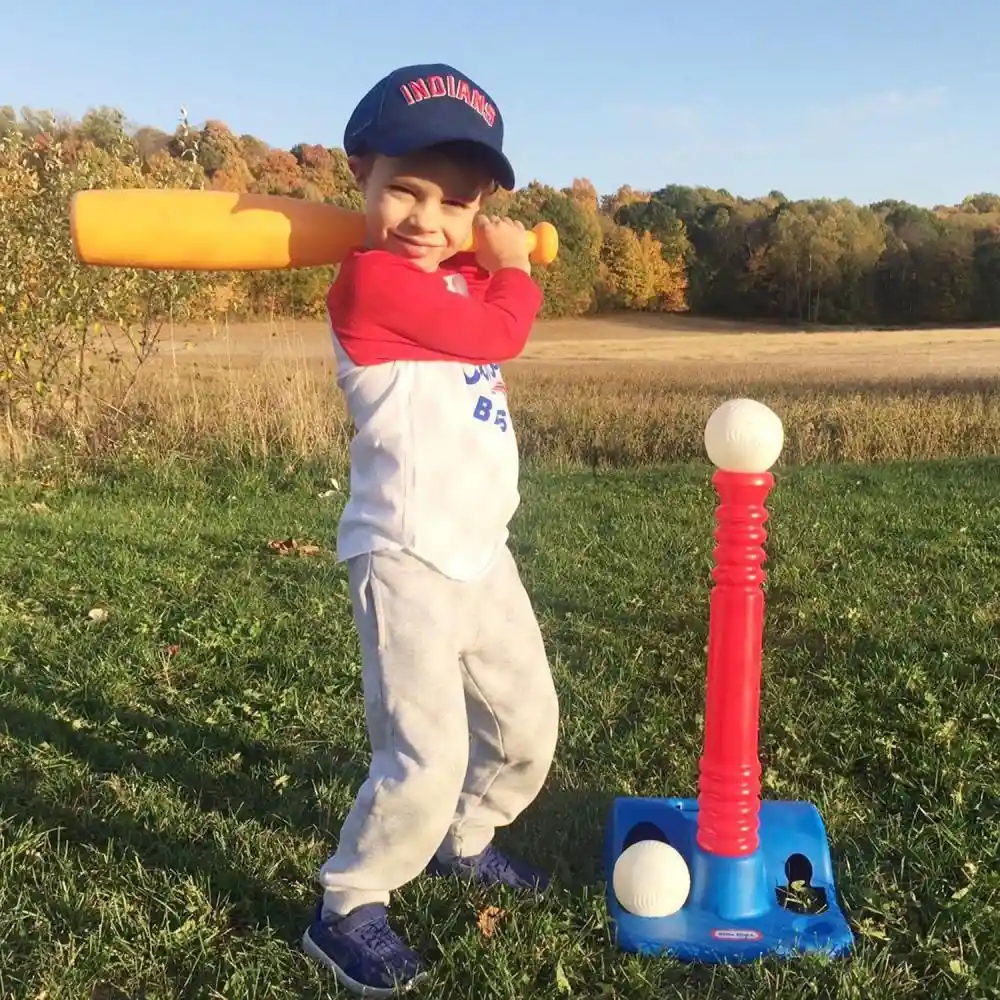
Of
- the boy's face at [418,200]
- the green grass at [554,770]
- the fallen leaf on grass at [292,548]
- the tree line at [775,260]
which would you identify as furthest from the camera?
the tree line at [775,260]

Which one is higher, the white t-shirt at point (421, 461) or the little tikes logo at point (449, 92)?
the little tikes logo at point (449, 92)

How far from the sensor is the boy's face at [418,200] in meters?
2.00

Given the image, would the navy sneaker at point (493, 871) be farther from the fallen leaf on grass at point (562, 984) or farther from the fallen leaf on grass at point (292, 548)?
the fallen leaf on grass at point (292, 548)

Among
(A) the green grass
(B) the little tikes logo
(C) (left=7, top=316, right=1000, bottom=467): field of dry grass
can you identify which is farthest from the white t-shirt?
(C) (left=7, top=316, right=1000, bottom=467): field of dry grass

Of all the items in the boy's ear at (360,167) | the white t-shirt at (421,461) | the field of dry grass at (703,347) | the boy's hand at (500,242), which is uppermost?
the boy's ear at (360,167)

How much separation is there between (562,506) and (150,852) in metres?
4.37

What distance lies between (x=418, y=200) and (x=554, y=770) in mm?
1884

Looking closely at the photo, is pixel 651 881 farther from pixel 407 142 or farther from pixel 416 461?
pixel 407 142

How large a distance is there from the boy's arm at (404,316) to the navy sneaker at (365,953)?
1211 mm

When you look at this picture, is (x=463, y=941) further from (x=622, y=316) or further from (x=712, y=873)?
(x=622, y=316)

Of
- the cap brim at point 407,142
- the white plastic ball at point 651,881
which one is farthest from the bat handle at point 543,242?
the white plastic ball at point 651,881

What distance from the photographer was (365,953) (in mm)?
2146

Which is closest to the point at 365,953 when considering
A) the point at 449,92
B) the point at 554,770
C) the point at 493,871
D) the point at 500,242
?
the point at 493,871

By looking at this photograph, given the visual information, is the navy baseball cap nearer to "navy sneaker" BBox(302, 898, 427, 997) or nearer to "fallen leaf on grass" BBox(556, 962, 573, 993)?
"navy sneaker" BBox(302, 898, 427, 997)
